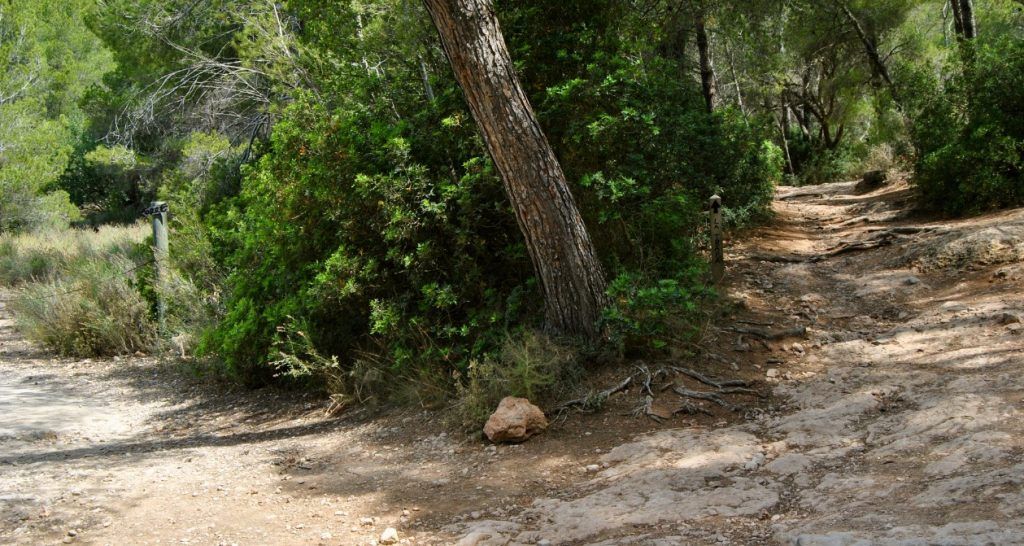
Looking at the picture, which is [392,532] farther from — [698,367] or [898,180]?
[898,180]

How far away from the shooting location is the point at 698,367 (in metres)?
6.48

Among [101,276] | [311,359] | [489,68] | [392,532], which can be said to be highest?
[489,68]

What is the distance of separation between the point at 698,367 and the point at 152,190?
2361 centimetres

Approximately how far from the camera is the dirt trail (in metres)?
4.16

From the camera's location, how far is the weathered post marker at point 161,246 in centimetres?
1143

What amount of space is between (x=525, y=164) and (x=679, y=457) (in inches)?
98.5

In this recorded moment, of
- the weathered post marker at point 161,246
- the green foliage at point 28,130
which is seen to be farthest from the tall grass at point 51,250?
the weathered post marker at point 161,246

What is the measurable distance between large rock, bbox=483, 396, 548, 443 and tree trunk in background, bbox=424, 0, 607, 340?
37.1 inches

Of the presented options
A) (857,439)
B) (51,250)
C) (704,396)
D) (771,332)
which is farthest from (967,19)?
(51,250)

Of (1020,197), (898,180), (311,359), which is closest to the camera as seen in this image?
(311,359)

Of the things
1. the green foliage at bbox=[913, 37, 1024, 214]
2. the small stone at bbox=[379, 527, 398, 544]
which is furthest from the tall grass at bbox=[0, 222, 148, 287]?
the green foliage at bbox=[913, 37, 1024, 214]

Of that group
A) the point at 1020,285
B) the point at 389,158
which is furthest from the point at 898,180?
the point at 389,158

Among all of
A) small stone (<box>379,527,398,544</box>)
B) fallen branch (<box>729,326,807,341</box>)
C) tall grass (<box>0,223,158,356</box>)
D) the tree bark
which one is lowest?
small stone (<box>379,527,398,544</box>)

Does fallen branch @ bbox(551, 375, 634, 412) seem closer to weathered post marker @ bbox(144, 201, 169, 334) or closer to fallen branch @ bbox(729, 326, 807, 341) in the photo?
fallen branch @ bbox(729, 326, 807, 341)
